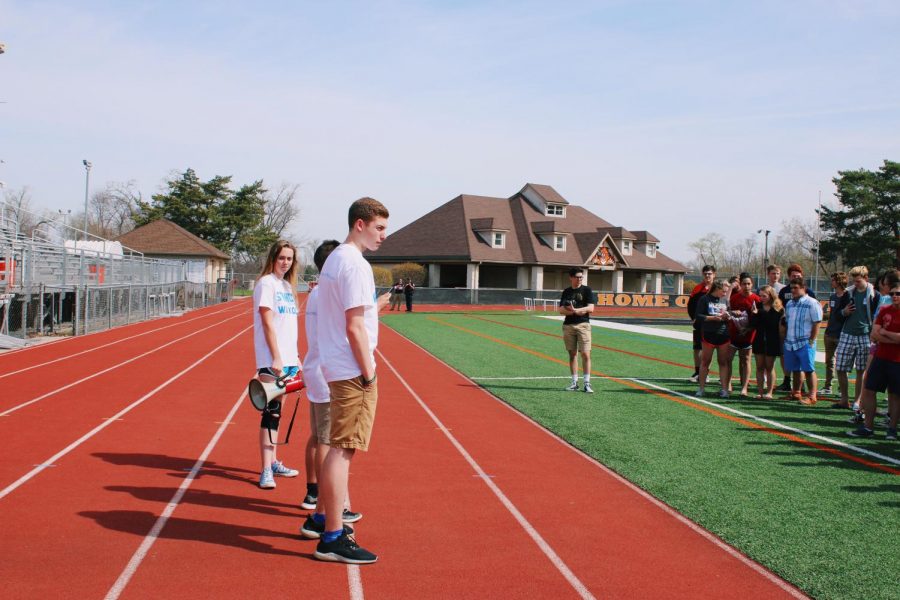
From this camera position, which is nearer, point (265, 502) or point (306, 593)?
point (306, 593)

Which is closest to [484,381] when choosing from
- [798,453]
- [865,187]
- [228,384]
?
[228,384]

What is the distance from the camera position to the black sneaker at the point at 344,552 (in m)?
4.40

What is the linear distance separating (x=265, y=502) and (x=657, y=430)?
5.09 meters

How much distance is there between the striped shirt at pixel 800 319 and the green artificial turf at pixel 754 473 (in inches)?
37.8

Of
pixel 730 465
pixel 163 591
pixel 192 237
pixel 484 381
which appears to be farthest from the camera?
pixel 192 237

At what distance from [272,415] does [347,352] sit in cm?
200

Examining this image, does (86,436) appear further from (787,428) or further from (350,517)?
(787,428)

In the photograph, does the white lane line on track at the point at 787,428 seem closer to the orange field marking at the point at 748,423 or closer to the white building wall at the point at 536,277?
the orange field marking at the point at 748,423

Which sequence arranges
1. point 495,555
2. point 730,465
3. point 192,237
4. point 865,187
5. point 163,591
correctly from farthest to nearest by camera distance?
point 865,187
point 192,237
point 730,465
point 495,555
point 163,591

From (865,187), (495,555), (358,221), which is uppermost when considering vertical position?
(865,187)

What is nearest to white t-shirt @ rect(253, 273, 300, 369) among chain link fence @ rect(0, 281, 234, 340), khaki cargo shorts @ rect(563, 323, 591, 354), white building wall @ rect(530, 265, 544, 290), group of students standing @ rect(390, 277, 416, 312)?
khaki cargo shorts @ rect(563, 323, 591, 354)

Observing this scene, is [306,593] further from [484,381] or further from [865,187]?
[865,187]

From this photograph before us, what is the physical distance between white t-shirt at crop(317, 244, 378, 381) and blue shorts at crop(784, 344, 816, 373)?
883cm

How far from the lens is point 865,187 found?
212 feet
